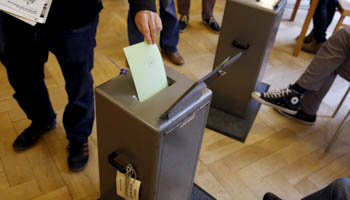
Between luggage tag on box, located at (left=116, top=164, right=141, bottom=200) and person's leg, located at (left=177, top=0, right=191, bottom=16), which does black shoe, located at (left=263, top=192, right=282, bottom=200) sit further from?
person's leg, located at (left=177, top=0, right=191, bottom=16)

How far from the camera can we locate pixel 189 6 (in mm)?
→ 2600

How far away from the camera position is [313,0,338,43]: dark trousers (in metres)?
2.48

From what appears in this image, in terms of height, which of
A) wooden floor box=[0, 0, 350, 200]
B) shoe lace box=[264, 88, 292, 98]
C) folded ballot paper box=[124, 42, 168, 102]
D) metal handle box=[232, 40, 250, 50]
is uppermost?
folded ballot paper box=[124, 42, 168, 102]

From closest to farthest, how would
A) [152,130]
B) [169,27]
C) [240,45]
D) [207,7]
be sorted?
[152,130]
[240,45]
[169,27]
[207,7]

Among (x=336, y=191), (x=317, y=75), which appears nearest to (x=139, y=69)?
(x=336, y=191)

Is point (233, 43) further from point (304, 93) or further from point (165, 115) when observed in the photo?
point (165, 115)

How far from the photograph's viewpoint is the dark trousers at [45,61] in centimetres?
107

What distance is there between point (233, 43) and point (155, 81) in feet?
2.73

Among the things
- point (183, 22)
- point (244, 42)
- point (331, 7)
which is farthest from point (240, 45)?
point (331, 7)

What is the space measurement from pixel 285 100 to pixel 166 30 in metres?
0.94

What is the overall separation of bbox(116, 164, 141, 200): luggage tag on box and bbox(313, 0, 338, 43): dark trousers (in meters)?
2.21

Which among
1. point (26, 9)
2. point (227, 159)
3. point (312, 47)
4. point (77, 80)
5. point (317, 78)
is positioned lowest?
point (227, 159)

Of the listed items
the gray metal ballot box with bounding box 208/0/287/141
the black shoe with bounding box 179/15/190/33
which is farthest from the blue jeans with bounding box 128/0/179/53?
the gray metal ballot box with bounding box 208/0/287/141

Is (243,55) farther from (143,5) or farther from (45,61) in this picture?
(45,61)
